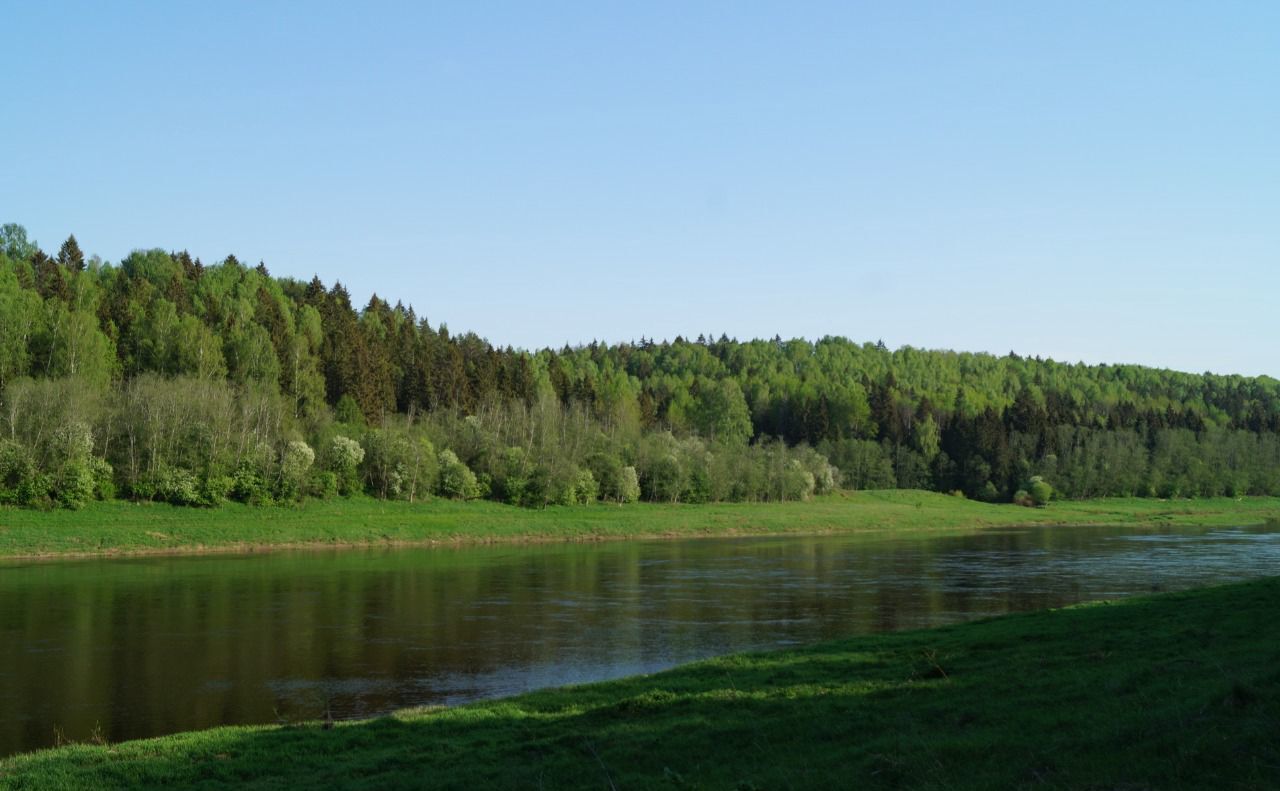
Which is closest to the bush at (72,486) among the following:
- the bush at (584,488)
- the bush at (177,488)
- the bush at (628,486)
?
the bush at (177,488)

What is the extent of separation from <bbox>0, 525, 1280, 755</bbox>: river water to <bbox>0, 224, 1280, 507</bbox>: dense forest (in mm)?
19754

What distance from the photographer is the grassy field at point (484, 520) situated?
67688 millimetres

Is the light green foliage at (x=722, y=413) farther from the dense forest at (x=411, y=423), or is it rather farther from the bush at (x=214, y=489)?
the bush at (x=214, y=489)

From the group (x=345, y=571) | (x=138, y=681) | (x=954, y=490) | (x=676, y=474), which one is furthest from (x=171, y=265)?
(x=138, y=681)

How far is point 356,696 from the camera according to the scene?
88.0 ft

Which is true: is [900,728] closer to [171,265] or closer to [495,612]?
[495,612]

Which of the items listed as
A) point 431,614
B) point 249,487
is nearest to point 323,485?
point 249,487

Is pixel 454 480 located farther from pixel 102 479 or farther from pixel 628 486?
pixel 102 479

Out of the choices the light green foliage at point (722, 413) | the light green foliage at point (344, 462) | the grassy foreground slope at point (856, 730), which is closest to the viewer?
the grassy foreground slope at point (856, 730)

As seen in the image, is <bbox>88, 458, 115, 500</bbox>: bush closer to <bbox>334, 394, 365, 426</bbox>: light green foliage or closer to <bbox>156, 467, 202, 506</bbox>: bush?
<bbox>156, 467, 202, 506</bbox>: bush

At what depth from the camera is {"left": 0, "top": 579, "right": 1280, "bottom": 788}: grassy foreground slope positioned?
36.2 ft

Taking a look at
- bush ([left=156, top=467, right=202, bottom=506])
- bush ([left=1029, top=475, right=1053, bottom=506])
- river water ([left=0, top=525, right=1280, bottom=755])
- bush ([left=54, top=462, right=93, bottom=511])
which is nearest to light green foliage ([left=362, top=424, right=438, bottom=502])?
bush ([left=156, top=467, right=202, bottom=506])

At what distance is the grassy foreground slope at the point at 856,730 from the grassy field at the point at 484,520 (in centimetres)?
5361

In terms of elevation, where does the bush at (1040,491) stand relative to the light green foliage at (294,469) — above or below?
below
